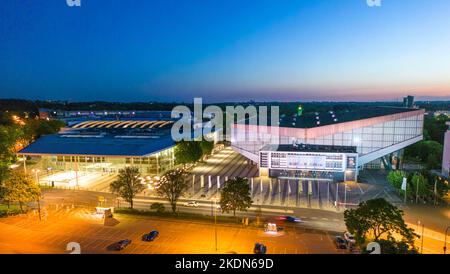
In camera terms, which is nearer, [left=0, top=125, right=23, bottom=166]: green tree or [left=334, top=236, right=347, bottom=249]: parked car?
[left=334, top=236, right=347, bottom=249]: parked car

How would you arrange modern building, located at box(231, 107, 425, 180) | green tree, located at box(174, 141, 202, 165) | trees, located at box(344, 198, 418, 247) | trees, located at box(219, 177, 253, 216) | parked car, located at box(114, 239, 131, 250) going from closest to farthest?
1. trees, located at box(344, 198, 418, 247)
2. parked car, located at box(114, 239, 131, 250)
3. trees, located at box(219, 177, 253, 216)
4. modern building, located at box(231, 107, 425, 180)
5. green tree, located at box(174, 141, 202, 165)

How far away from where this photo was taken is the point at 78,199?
40.1 m

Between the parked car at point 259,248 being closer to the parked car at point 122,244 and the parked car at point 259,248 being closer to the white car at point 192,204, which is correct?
the parked car at point 122,244

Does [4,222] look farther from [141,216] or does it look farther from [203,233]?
[203,233]

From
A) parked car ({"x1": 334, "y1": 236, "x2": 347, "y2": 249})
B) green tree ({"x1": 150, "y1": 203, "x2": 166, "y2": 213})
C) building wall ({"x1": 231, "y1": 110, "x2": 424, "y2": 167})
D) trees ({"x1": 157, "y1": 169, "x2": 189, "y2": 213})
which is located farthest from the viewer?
building wall ({"x1": 231, "y1": 110, "x2": 424, "y2": 167})

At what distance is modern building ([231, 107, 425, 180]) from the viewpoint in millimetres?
51562

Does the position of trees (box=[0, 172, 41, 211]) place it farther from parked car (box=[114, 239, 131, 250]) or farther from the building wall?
the building wall

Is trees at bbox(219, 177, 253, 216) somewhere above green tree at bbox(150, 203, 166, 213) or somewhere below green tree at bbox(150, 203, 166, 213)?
above

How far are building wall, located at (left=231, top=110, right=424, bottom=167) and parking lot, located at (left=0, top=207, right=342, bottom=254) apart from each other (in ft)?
91.7

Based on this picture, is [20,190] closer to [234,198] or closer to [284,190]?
[234,198]

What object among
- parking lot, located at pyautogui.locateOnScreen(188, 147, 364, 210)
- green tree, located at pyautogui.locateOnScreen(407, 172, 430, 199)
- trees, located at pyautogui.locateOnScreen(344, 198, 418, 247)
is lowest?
parking lot, located at pyautogui.locateOnScreen(188, 147, 364, 210)

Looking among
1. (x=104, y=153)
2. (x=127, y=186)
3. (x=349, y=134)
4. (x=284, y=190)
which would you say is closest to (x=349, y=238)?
(x=284, y=190)

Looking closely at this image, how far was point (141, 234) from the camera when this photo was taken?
28.7m

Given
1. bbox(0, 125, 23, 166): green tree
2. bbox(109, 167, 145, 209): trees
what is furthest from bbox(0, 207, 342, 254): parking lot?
bbox(0, 125, 23, 166): green tree
